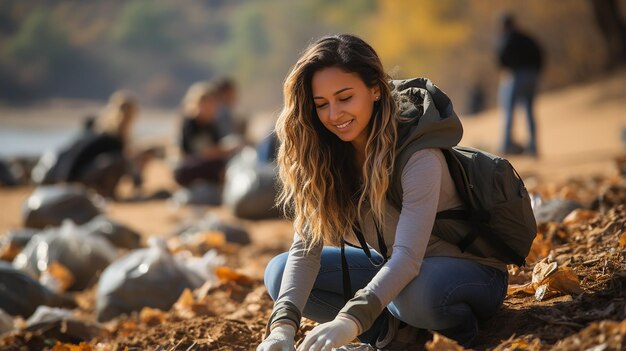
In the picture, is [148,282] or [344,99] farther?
[148,282]

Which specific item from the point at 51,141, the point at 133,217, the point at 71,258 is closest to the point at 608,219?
the point at 71,258

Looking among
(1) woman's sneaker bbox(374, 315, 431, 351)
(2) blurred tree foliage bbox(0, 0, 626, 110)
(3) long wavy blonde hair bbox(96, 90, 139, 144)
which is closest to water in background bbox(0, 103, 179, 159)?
(2) blurred tree foliage bbox(0, 0, 626, 110)

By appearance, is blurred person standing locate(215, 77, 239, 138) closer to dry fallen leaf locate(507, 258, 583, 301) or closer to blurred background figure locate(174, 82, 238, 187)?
blurred background figure locate(174, 82, 238, 187)

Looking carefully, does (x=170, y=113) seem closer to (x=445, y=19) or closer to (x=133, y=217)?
(x=445, y=19)

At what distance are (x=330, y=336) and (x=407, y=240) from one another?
40 cm

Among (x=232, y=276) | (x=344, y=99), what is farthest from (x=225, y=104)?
(x=344, y=99)

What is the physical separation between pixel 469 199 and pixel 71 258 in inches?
136

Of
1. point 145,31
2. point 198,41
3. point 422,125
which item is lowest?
point 198,41

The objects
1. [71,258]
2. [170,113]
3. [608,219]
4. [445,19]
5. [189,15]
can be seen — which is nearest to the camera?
[608,219]

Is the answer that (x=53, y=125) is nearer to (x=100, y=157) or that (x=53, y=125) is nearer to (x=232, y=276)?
(x=100, y=157)

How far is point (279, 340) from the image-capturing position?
2.91 meters

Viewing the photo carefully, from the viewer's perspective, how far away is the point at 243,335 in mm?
3654

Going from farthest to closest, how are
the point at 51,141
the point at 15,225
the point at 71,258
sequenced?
the point at 51,141, the point at 15,225, the point at 71,258

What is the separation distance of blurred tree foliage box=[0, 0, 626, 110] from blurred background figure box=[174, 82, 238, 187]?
16.1 meters
